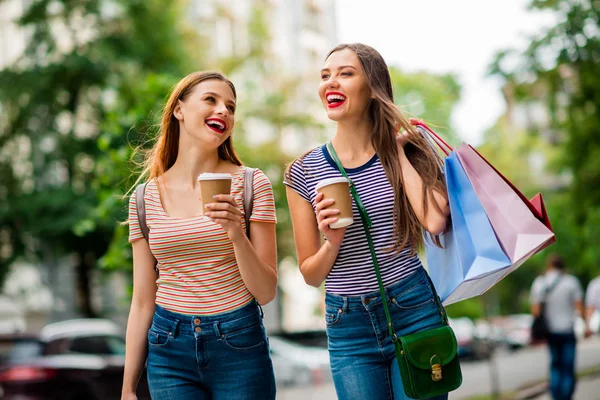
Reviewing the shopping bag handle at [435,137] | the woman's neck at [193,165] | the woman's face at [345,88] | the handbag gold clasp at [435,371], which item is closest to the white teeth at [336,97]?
the woman's face at [345,88]

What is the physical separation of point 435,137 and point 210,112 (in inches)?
36.1

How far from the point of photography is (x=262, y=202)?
331 cm

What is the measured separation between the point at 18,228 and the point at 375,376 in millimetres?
18854

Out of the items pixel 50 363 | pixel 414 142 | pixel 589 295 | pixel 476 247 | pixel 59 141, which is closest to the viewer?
pixel 476 247

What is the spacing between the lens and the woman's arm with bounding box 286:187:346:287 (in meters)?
3.14

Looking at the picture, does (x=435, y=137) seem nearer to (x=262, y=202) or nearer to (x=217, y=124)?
(x=262, y=202)

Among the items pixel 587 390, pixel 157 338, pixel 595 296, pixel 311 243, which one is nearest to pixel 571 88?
pixel 595 296

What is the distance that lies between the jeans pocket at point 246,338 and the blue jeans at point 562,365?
7.39 meters

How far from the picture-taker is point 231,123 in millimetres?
3469

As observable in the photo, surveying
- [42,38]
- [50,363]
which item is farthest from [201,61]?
[50,363]

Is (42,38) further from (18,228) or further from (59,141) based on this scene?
(18,228)

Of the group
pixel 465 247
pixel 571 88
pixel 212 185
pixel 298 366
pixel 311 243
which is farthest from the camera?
pixel 298 366

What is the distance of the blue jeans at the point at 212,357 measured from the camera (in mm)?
3191

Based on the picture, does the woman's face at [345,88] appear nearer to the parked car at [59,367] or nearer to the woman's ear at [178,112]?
the woman's ear at [178,112]
